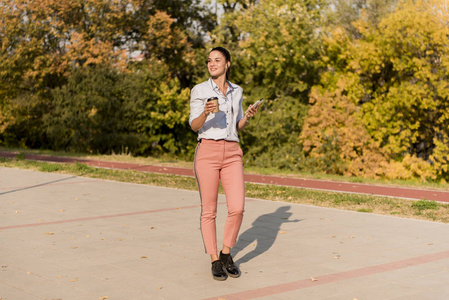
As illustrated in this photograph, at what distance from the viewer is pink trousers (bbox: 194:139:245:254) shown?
6.32 metres

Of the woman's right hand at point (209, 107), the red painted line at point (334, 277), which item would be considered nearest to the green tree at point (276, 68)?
the red painted line at point (334, 277)

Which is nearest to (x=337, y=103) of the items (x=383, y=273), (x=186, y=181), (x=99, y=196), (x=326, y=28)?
(x=326, y=28)

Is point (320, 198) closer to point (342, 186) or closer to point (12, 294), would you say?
point (342, 186)

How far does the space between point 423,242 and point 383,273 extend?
1.85 metres

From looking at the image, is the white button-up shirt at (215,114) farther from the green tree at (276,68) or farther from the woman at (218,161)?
the green tree at (276,68)

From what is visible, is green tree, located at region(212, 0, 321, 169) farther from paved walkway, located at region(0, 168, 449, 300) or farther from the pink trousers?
the pink trousers

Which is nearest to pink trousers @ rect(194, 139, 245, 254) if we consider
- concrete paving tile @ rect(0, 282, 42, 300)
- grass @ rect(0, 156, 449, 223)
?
concrete paving tile @ rect(0, 282, 42, 300)

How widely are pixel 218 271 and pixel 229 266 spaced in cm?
18

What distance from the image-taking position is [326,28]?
945 inches

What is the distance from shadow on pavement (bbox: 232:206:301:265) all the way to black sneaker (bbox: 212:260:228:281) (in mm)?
733

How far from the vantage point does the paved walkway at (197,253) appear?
19.2 ft

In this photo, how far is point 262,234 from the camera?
8.70 metres

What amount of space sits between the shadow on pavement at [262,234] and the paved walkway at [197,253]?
1 cm

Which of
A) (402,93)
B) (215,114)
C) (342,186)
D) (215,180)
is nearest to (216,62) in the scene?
(215,114)
